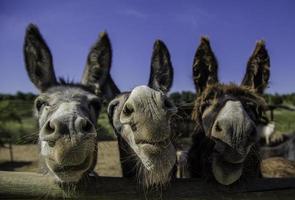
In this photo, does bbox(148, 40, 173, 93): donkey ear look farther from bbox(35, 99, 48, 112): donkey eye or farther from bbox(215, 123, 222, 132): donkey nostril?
bbox(35, 99, 48, 112): donkey eye

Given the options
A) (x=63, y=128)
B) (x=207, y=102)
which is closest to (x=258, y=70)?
(x=207, y=102)

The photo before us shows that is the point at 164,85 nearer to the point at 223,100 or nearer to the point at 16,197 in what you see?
the point at 223,100

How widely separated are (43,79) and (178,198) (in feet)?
6.87

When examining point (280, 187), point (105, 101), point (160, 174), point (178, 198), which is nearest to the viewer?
point (160, 174)

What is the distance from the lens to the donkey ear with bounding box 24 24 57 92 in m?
3.75

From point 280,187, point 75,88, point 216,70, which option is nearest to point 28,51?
point 75,88

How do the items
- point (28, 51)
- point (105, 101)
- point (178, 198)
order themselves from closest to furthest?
1. point (178, 198)
2. point (28, 51)
3. point (105, 101)

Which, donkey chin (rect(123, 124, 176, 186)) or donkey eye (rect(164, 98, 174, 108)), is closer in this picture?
donkey chin (rect(123, 124, 176, 186))

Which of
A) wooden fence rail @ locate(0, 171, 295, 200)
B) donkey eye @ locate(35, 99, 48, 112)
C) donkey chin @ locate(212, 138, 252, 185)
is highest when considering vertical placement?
donkey eye @ locate(35, 99, 48, 112)

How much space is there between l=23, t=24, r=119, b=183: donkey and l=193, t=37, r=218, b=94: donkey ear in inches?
41.4

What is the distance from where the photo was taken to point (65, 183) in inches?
97.3

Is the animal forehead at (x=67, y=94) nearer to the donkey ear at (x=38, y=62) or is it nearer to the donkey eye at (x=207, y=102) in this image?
the donkey ear at (x=38, y=62)

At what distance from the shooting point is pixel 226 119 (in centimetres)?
277

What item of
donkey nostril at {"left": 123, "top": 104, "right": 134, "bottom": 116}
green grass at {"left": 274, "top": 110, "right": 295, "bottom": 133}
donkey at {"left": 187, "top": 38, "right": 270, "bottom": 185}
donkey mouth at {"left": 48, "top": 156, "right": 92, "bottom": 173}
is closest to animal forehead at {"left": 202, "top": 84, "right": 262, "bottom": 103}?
donkey at {"left": 187, "top": 38, "right": 270, "bottom": 185}
